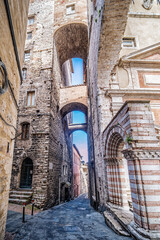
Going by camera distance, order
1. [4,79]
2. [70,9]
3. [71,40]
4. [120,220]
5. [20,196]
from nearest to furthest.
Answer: [4,79]
[120,220]
[20,196]
[70,9]
[71,40]

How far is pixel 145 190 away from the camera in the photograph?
125 inches

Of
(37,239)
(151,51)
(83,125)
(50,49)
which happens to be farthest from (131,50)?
(83,125)

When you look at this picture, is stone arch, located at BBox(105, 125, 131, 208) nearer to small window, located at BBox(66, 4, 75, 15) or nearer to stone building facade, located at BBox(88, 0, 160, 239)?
stone building facade, located at BBox(88, 0, 160, 239)

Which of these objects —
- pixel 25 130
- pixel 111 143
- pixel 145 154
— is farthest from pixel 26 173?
pixel 145 154

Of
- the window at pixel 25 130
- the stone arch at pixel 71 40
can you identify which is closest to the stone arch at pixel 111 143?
the window at pixel 25 130

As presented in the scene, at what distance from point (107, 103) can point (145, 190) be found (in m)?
4.70

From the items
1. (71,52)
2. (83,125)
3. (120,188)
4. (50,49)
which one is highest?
(71,52)

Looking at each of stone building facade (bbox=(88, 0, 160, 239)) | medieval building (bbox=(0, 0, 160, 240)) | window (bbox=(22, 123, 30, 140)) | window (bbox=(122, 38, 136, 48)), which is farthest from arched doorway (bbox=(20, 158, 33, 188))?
window (bbox=(122, 38, 136, 48))

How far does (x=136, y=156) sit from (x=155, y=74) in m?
6.41

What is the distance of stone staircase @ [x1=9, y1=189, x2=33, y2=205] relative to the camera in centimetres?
814

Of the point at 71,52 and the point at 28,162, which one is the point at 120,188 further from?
the point at 71,52

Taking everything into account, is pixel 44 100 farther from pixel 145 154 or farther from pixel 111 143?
pixel 145 154

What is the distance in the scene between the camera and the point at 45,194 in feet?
27.9

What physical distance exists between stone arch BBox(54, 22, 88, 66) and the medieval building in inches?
3.3
